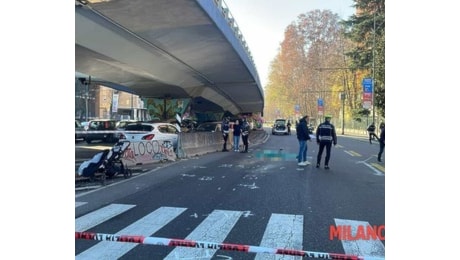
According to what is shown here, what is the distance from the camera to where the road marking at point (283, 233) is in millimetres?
4906

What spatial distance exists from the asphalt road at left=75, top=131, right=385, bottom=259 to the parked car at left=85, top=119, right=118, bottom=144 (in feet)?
46.9

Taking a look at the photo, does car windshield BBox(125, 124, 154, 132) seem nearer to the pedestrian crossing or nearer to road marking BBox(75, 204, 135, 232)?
the pedestrian crossing

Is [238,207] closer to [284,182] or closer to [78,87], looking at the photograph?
[284,182]

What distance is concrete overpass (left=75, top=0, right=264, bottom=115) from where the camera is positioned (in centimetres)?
1247

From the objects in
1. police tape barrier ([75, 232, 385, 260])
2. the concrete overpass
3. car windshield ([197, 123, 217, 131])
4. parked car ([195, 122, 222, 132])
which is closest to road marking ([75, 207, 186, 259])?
police tape barrier ([75, 232, 385, 260])

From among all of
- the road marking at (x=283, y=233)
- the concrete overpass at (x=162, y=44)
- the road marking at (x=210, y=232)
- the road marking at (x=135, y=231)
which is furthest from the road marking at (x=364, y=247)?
the concrete overpass at (x=162, y=44)

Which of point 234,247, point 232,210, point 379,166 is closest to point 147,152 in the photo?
point 232,210

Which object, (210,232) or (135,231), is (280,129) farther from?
(135,231)

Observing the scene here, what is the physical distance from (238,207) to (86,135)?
19977 millimetres

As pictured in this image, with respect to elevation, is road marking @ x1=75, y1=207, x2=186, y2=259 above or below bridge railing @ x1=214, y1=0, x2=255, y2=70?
below

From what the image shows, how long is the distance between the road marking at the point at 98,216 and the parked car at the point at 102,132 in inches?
670

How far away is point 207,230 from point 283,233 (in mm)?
1089

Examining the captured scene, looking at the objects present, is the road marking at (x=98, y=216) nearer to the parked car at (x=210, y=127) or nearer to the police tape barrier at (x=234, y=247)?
the police tape barrier at (x=234, y=247)

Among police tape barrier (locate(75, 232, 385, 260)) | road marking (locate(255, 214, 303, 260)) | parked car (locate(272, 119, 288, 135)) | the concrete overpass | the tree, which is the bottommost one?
road marking (locate(255, 214, 303, 260))
